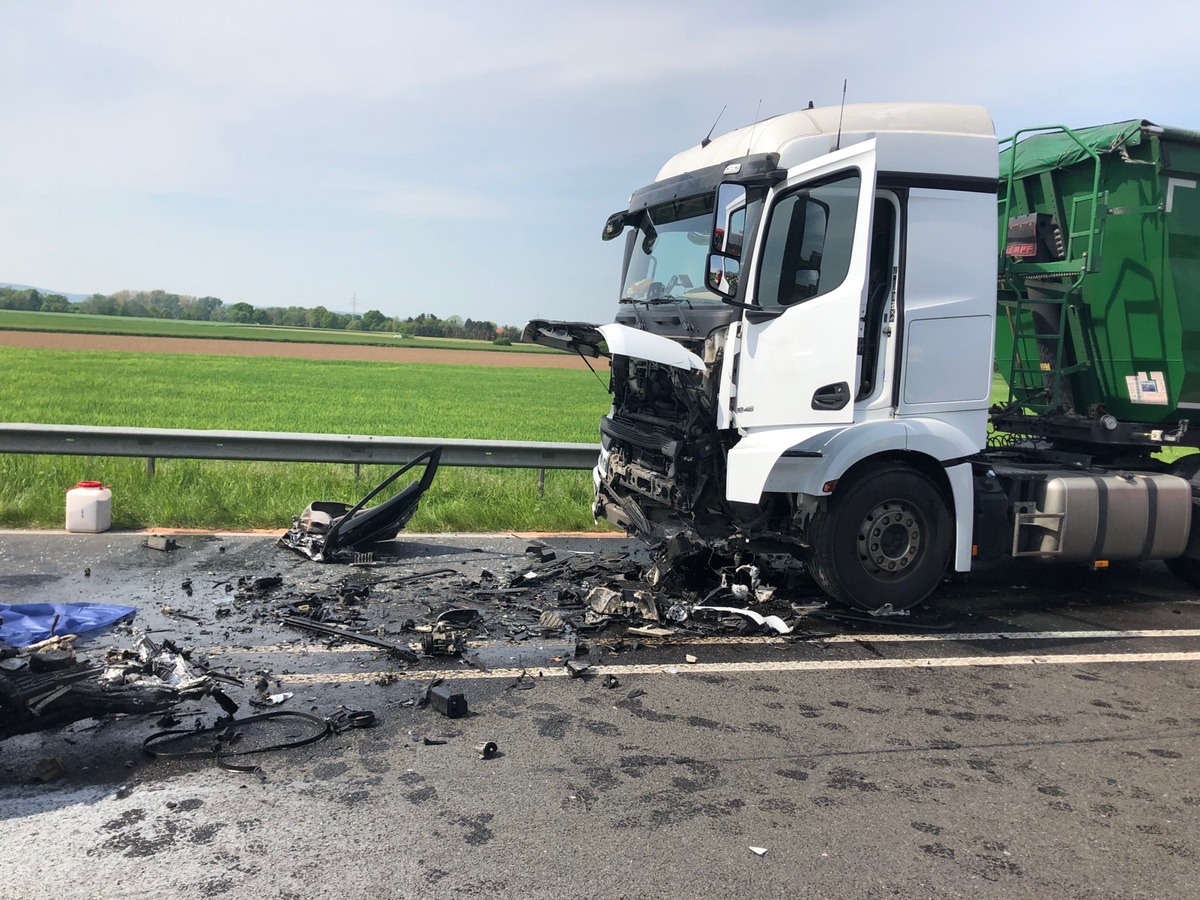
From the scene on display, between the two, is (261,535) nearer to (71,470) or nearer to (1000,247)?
(71,470)

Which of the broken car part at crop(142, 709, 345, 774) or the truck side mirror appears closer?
the broken car part at crop(142, 709, 345, 774)

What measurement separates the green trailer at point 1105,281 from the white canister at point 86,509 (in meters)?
7.91

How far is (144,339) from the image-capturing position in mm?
61906

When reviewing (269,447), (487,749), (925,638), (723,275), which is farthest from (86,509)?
(925,638)

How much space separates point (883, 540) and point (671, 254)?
2552 mm

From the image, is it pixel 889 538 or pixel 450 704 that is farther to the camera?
pixel 889 538

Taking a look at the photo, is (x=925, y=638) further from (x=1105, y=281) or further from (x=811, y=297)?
(x=1105, y=281)

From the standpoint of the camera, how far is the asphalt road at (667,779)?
3115 mm

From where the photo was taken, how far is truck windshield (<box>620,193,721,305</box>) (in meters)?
6.48

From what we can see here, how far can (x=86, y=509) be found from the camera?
26.9 feet

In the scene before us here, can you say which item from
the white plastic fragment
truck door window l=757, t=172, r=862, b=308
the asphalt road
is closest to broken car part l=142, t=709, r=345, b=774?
the asphalt road

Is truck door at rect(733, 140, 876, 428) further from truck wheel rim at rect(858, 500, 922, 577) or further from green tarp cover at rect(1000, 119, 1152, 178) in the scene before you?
green tarp cover at rect(1000, 119, 1152, 178)

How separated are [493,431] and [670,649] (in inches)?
643

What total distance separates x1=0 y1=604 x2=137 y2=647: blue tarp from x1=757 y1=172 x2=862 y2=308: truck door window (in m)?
4.54
